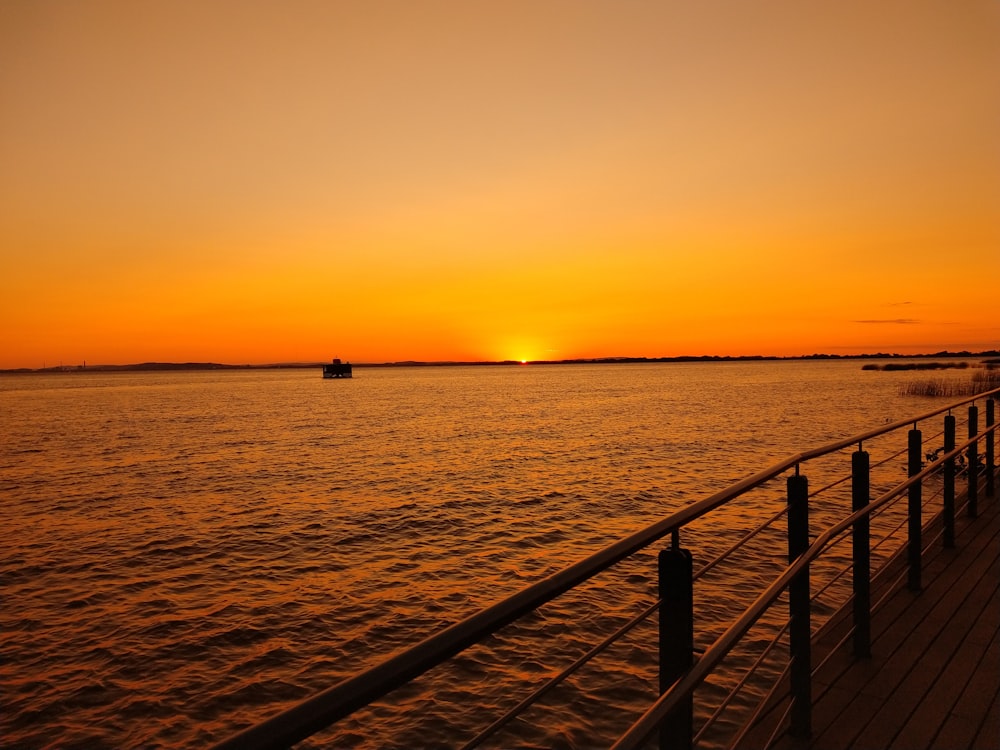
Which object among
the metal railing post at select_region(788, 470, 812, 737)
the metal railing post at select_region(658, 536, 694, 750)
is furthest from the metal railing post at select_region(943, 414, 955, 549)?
the metal railing post at select_region(658, 536, 694, 750)

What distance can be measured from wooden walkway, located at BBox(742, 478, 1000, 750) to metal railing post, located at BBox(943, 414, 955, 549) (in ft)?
2.02

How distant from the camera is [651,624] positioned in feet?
29.0

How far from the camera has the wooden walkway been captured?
3.27 meters

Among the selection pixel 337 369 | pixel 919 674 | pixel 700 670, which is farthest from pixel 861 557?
pixel 337 369

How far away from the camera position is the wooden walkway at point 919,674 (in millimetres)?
3270

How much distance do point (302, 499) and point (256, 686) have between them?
10875 mm

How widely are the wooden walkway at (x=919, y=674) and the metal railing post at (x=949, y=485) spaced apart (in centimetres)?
61

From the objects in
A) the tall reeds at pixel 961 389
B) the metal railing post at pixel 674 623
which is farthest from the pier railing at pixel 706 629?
the tall reeds at pixel 961 389

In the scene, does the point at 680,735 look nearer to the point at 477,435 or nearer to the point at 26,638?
the point at 26,638

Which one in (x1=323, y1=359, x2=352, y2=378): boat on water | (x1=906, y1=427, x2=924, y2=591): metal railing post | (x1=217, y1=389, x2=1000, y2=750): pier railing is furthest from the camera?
(x1=323, y1=359, x2=352, y2=378): boat on water

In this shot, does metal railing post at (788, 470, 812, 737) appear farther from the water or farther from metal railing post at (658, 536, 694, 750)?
the water

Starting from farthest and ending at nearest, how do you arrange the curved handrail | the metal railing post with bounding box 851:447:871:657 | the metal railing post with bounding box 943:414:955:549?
1. the metal railing post with bounding box 943:414:955:549
2. the metal railing post with bounding box 851:447:871:657
3. the curved handrail

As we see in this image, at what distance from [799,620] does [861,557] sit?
110 centimetres

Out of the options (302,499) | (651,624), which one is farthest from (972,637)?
(302,499)
